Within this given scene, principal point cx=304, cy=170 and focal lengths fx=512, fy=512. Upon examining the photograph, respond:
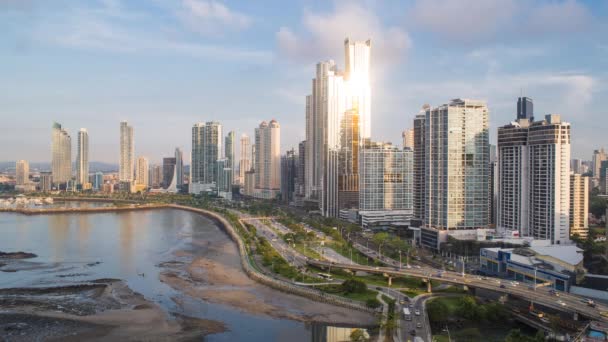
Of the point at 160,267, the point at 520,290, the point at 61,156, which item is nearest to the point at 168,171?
the point at 61,156

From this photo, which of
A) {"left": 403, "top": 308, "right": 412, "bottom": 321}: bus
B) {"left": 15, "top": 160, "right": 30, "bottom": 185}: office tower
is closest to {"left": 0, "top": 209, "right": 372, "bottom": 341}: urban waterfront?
{"left": 403, "top": 308, "right": 412, "bottom": 321}: bus

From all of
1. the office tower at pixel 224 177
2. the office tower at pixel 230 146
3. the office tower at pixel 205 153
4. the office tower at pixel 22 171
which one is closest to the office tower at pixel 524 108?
the office tower at pixel 224 177

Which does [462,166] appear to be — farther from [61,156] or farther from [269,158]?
[61,156]

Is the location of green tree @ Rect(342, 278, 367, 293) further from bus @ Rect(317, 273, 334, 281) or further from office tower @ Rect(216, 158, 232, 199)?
office tower @ Rect(216, 158, 232, 199)

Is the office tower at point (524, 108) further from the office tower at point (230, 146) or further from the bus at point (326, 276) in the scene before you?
the office tower at point (230, 146)

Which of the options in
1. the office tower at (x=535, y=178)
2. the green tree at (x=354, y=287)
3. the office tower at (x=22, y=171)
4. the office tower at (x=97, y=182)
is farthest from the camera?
the office tower at (x=97, y=182)

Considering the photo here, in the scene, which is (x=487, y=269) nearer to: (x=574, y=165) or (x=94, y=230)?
(x=94, y=230)
